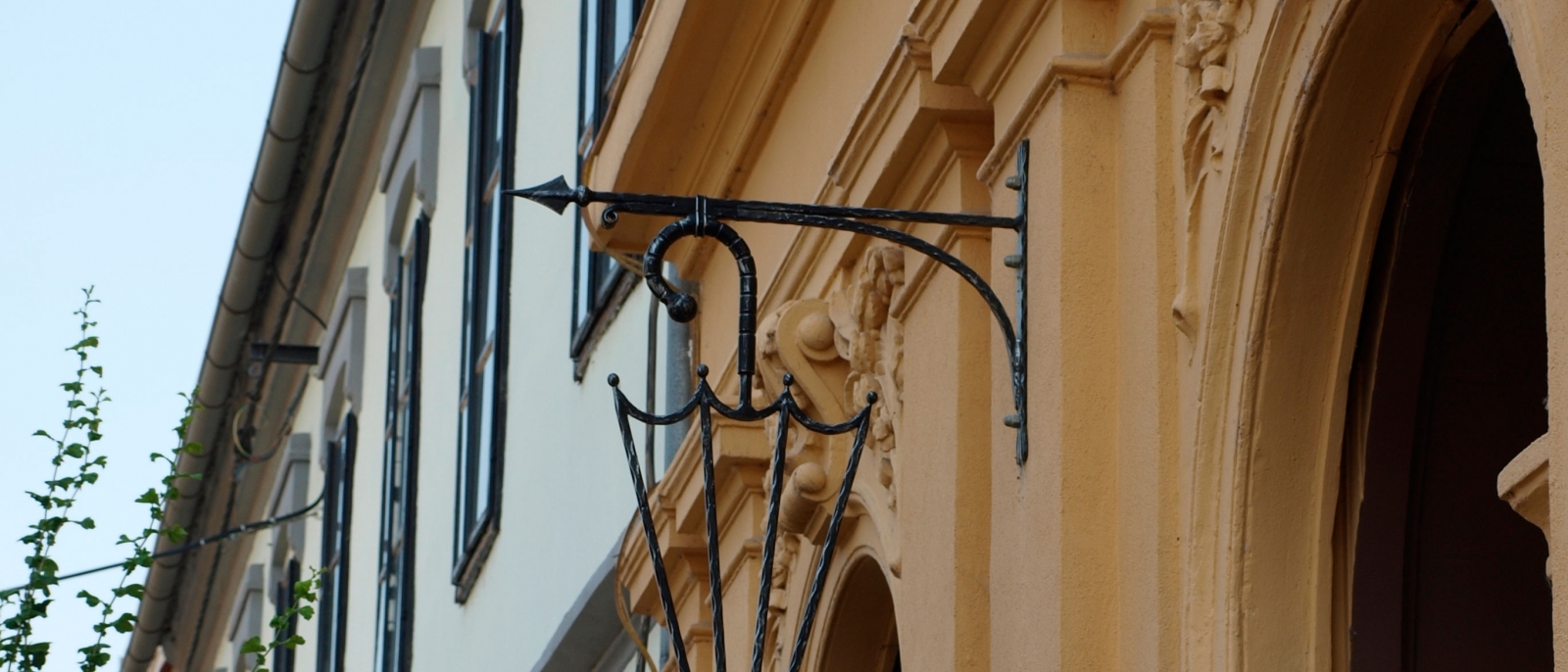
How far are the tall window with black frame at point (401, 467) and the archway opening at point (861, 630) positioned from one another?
8794 millimetres

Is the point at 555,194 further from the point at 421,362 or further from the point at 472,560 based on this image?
the point at 421,362

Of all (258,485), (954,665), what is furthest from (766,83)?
(258,485)

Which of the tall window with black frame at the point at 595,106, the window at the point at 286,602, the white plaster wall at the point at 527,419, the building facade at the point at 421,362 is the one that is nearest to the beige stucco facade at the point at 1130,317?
the building facade at the point at 421,362

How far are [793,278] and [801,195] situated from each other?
0.22 metres

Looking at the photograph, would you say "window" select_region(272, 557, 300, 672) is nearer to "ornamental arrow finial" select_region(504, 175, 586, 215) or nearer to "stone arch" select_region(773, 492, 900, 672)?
"stone arch" select_region(773, 492, 900, 672)

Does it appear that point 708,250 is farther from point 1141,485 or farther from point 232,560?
point 232,560

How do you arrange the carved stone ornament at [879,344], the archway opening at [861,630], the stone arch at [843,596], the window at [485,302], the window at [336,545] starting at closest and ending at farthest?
the carved stone ornament at [879,344] < the stone arch at [843,596] < the archway opening at [861,630] < the window at [485,302] < the window at [336,545]

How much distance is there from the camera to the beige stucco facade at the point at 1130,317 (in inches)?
153

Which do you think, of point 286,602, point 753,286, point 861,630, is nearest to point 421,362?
point 286,602

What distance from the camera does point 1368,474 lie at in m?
4.01

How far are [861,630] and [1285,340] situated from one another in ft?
8.79

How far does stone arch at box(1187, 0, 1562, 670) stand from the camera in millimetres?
3902

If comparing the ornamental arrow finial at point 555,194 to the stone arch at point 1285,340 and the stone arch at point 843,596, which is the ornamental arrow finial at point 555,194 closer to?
the stone arch at point 1285,340

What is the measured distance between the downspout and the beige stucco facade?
902 cm
